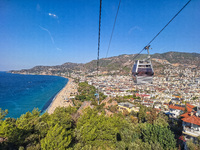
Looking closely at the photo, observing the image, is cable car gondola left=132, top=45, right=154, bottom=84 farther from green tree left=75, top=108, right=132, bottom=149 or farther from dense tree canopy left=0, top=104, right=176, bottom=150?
green tree left=75, top=108, right=132, bottom=149

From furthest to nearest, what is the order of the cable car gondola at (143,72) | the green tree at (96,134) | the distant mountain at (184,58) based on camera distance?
the distant mountain at (184,58) < the green tree at (96,134) < the cable car gondola at (143,72)

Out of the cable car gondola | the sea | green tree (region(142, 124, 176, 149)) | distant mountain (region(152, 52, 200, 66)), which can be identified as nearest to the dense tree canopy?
green tree (region(142, 124, 176, 149))

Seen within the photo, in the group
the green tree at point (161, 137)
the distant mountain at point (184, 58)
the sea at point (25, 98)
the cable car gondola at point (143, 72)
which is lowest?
the sea at point (25, 98)

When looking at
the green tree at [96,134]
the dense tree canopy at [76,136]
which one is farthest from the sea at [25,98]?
the green tree at [96,134]

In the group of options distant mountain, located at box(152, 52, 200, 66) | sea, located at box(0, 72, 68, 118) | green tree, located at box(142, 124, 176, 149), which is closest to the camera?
green tree, located at box(142, 124, 176, 149)

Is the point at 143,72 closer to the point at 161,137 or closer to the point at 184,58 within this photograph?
the point at 161,137

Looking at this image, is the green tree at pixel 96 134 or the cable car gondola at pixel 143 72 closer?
the cable car gondola at pixel 143 72

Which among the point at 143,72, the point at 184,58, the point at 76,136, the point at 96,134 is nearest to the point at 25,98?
the point at 76,136

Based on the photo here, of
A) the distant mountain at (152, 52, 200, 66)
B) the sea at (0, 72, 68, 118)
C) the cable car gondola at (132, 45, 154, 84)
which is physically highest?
the distant mountain at (152, 52, 200, 66)

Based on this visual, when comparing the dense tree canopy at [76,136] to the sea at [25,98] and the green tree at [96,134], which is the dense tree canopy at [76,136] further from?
the sea at [25,98]

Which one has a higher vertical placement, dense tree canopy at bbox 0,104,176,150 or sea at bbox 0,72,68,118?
dense tree canopy at bbox 0,104,176,150

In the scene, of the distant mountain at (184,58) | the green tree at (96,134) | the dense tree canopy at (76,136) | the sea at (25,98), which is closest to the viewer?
the dense tree canopy at (76,136)
